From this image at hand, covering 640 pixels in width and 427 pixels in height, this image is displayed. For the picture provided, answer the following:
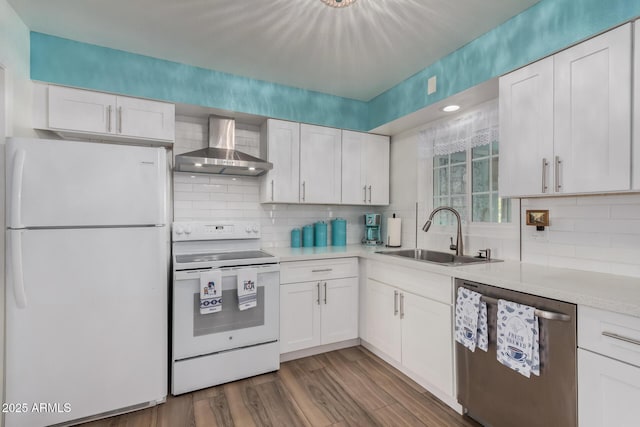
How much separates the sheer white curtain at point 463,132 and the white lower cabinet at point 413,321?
1161 millimetres

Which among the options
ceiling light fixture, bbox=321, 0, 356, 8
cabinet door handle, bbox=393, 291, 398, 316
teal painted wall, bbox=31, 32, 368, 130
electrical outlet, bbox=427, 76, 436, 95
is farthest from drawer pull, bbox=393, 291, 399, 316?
ceiling light fixture, bbox=321, 0, 356, 8

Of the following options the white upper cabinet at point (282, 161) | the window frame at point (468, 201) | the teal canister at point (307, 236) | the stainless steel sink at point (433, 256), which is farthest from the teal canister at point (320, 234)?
the window frame at point (468, 201)

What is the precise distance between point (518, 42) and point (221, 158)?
2200 mm

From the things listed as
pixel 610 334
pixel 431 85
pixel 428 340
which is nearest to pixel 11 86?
pixel 431 85

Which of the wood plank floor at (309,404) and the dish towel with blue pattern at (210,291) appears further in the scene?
the dish towel with blue pattern at (210,291)

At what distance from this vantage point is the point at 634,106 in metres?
1.37

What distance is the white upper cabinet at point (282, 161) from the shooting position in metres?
2.84

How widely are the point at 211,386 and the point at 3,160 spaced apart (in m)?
1.94

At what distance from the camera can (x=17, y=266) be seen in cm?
167

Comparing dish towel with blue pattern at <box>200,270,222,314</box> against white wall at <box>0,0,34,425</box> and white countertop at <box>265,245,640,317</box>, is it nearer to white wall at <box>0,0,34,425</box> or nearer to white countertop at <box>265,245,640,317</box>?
white wall at <box>0,0,34,425</box>

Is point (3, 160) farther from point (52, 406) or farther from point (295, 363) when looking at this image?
point (295, 363)

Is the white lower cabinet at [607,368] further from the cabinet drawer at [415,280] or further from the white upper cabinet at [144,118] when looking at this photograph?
the white upper cabinet at [144,118]

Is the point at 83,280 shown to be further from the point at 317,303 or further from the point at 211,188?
the point at 317,303

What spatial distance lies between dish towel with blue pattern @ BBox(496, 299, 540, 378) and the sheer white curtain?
1.34 meters
